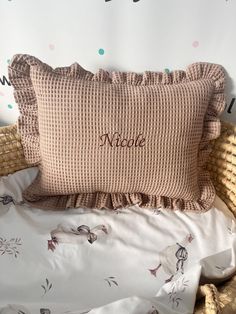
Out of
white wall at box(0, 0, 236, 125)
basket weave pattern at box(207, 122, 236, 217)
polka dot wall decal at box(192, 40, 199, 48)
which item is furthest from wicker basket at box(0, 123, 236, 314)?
polka dot wall decal at box(192, 40, 199, 48)

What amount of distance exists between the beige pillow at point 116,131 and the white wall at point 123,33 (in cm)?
5

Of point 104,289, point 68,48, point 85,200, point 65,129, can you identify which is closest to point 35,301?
point 104,289

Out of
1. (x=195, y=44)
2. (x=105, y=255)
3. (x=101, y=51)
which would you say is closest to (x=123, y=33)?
(x=101, y=51)

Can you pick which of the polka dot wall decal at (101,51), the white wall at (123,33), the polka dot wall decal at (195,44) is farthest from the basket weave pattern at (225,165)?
the polka dot wall decal at (101,51)

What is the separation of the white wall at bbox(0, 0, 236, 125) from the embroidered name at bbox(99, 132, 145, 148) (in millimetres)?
236

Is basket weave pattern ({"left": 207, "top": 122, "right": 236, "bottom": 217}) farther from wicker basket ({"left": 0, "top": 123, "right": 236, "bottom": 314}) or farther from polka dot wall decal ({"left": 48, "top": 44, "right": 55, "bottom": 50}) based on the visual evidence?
polka dot wall decal ({"left": 48, "top": 44, "right": 55, "bottom": 50})

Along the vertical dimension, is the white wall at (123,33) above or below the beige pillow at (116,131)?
above

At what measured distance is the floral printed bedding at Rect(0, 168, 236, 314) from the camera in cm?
78

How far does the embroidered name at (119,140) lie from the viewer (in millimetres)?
892

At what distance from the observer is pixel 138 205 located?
1.01 m

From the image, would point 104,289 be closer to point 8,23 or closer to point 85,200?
point 85,200

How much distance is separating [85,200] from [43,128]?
24 cm

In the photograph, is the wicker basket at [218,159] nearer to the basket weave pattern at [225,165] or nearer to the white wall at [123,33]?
the basket weave pattern at [225,165]

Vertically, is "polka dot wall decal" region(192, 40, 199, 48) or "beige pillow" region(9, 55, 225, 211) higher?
"polka dot wall decal" region(192, 40, 199, 48)
